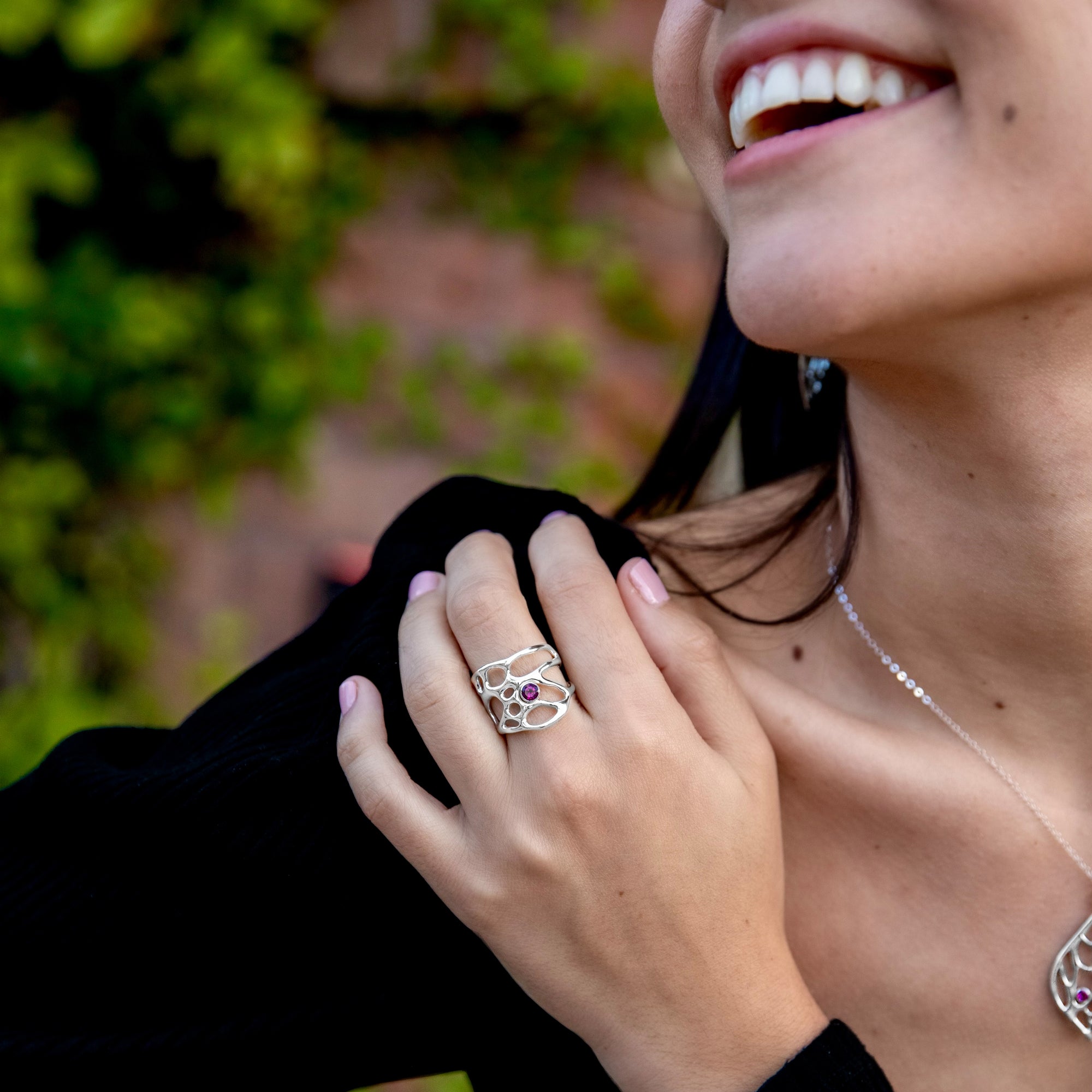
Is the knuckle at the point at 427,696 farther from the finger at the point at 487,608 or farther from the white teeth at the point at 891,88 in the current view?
the white teeth at the point at 891,88

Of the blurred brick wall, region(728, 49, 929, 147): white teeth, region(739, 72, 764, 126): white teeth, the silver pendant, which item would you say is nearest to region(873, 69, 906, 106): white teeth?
region(728, 49, 929, 147): white teeth

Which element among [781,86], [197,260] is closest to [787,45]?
[781,86]

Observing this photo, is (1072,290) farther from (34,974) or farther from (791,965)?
(34,974)

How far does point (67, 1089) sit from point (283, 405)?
191 centimetres

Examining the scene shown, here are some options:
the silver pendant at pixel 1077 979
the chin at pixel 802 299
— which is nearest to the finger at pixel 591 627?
the chin at pixel 802 299

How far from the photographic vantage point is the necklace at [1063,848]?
119 centimetres

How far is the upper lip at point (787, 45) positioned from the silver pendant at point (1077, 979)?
87 centimetres

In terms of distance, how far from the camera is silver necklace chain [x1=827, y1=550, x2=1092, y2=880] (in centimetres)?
126

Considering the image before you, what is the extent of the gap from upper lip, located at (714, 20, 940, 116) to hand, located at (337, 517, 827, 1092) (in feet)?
1.57

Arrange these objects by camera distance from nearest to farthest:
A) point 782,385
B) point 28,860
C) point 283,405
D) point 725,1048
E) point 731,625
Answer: point 725,1048, point 28,860, point 731,625, point 782,385, point 283,405

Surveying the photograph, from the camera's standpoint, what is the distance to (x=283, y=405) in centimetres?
283

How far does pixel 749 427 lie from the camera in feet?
5.13

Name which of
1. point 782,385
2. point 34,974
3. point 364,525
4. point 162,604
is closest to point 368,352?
point 364,525

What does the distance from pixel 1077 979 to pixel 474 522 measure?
2.60 ft
